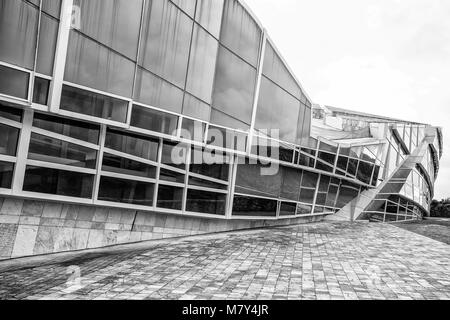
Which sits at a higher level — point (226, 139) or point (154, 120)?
point (154, 120)

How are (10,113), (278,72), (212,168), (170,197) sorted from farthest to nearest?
(278,72) → (212,168) → (170,197) → (10,113)

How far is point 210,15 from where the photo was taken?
1376 cm

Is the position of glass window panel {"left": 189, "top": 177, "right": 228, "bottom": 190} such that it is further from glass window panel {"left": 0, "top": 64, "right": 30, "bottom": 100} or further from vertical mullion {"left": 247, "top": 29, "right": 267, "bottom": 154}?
glass window panel {"left": 0, "top": 64, "right": 30, "bottom": 100}

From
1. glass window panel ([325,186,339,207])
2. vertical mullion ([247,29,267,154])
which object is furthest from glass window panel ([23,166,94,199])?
glass window panel ([325,186,339,207])

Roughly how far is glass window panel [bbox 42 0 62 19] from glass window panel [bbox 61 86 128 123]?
1624 mm

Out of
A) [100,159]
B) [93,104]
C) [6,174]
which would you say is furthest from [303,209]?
[6,174]

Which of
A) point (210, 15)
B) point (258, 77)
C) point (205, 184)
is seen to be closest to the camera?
point (210, 15)

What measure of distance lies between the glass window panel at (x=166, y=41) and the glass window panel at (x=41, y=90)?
2.95m

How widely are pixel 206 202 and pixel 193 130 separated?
8.20ft

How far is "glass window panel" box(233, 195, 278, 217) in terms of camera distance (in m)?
15.0

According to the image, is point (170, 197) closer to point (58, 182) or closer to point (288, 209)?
point (58, 182)

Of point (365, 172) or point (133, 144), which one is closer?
point (133, 144)

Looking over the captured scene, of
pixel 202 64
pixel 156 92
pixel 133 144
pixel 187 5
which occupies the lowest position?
pixel 133 144
